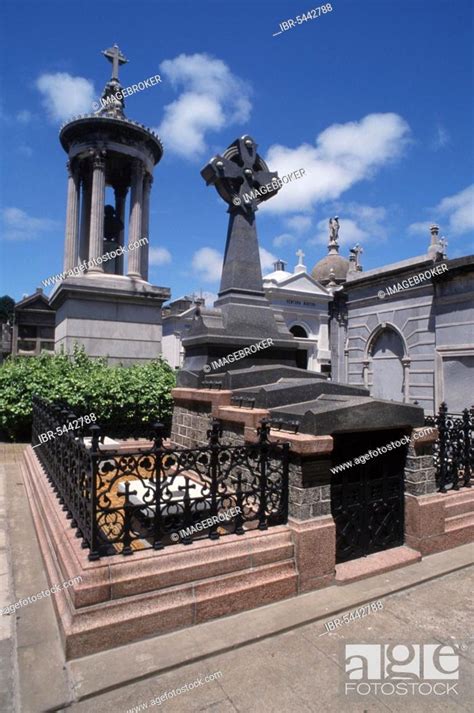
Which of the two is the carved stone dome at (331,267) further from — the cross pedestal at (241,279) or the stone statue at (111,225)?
the cross pedestal at (241,279)

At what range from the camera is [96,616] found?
3135 millimetres

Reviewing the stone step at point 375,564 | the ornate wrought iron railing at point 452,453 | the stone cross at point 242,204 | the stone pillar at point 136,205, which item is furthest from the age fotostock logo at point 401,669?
the stone pillar at point 136,205

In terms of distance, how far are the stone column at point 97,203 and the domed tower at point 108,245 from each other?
3cm

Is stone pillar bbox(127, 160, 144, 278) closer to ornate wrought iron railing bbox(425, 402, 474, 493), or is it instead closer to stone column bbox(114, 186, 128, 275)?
stone column bbox(114, 186, 128, 275)

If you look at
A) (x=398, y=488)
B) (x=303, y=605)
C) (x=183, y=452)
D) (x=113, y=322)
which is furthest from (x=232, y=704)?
(x=113, y=322)

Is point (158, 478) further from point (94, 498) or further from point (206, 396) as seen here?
point (206, 396)

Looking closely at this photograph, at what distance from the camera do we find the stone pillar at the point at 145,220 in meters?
16.6

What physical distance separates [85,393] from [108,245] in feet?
29.7

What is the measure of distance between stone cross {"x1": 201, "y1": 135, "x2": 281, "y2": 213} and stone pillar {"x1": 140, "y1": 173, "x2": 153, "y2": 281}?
9.00 metres

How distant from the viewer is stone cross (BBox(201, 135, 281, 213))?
25.8 feet

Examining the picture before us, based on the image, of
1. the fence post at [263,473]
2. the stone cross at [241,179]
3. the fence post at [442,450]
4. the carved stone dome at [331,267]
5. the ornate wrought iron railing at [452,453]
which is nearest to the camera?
the fence post at [263,473]

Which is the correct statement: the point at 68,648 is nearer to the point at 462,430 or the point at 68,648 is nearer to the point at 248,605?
the point at 248,605

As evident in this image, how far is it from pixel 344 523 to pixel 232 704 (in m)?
2.35

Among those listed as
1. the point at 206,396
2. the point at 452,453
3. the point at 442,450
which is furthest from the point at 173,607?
the point at 452,453
